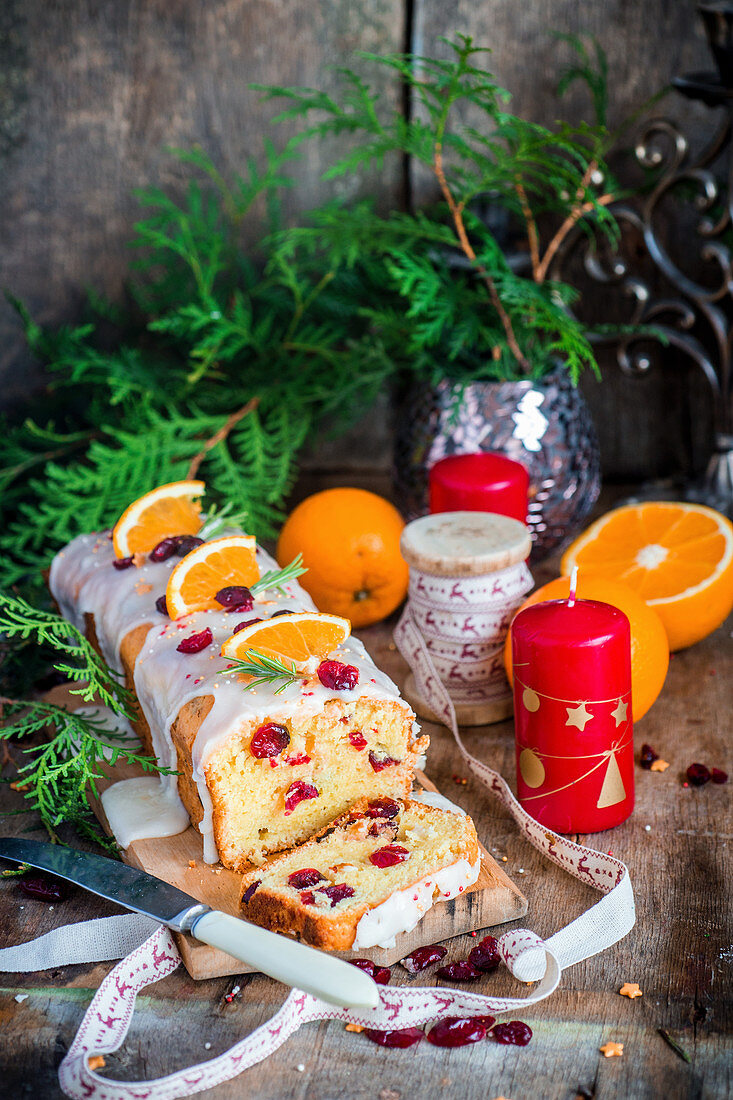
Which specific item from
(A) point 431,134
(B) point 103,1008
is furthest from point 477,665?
(A) point 431,134

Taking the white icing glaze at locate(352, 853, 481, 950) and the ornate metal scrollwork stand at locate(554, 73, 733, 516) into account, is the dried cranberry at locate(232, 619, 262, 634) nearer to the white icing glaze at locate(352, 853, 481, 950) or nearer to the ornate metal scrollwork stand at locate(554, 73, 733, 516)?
the white icing glaze at locate(352, 853, 481, 950)

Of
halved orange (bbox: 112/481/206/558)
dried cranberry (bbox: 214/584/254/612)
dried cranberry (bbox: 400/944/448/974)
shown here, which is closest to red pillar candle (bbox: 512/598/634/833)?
dried cranberry (bbox: 400/944/448/974)

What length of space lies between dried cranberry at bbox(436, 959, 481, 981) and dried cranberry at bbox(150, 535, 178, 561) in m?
0.79

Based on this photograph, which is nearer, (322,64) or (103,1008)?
(103,1008)

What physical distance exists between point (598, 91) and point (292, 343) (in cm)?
80

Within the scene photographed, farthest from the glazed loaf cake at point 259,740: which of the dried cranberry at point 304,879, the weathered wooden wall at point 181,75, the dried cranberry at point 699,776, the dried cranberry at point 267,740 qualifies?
the weathered wooden wall at point 181,75

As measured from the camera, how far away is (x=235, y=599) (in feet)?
4.93

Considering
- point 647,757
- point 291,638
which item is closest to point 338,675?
point 291,638

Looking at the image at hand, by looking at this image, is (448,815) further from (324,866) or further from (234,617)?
(234,617)

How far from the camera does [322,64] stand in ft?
7.66

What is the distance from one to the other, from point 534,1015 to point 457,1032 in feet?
0.30

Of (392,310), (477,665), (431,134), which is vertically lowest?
(477,665)

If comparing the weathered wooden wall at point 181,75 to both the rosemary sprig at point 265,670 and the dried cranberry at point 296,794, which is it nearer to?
the rosemary sprig at point 265,670

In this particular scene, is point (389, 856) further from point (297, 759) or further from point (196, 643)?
point (196, 643)
